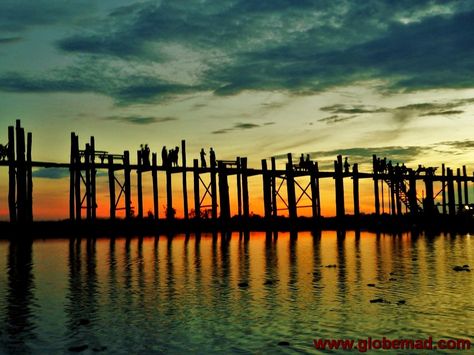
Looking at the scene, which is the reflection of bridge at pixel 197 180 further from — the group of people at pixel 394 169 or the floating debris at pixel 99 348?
the floating debris at pixel 99 348

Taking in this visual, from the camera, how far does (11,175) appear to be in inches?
1109

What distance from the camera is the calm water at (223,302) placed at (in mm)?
9375

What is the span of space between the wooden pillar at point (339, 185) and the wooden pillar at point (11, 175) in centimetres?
1904

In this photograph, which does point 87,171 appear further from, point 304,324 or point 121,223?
point 304,324

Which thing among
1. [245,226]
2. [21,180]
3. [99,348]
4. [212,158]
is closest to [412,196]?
[245,226]

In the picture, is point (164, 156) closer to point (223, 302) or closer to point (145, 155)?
point (145, 155)

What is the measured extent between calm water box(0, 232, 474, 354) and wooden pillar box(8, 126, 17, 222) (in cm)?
663

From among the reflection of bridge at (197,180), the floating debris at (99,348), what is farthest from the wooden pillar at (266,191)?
the floating debris at (99,348)

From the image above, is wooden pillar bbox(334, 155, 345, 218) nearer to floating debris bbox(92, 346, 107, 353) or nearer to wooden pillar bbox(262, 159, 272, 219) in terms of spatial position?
wooden pillar bbox(262, 159, 272, 219)

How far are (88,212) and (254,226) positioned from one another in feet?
52.4

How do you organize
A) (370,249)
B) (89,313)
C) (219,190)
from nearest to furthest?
(89,313)
(370,249)
(219,190)

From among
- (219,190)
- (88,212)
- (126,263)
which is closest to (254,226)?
(219,190)

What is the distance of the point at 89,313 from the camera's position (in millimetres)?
11469

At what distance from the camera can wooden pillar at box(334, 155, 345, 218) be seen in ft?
125
